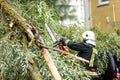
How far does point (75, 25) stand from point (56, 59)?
2.43 m

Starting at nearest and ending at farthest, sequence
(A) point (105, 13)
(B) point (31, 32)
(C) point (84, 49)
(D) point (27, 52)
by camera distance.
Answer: (D) point (27, 52) → (B) point (31, 32) → (C) point (84, 49) → (A) point (105, 13)

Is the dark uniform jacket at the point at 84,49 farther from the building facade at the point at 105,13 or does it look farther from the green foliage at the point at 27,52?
the building facade at the point at 105,13

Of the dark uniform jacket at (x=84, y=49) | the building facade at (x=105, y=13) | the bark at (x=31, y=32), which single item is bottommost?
the building facade at (x=105, y=13)

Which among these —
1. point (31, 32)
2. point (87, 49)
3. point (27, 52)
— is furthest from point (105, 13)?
point (27, 52)

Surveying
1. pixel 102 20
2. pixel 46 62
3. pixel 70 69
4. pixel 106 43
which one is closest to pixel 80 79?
pixel 70 69

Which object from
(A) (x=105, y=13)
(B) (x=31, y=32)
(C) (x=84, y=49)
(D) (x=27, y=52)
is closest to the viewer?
(D) (x=27, y=52)

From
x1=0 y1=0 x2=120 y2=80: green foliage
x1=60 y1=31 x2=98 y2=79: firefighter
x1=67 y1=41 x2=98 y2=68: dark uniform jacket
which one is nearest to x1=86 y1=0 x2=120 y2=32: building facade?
x1=60 y1=31 x2=98 y2=79: firefighter

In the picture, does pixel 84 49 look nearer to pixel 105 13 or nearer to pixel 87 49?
pixel 87 49

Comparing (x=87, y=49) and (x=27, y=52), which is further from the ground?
(x=27, y=52)

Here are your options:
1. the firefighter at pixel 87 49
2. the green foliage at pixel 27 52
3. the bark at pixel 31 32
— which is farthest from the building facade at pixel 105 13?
the bark at pixel 31 32

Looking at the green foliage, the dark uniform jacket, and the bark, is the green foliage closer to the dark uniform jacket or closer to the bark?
the bark

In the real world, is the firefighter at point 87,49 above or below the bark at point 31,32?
below

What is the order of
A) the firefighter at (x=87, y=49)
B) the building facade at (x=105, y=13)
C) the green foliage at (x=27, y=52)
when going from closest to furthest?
the green foliage at (x=27, y=52) < the firefighter at (x=87, y=49) < the building facade at (x=105, y=13)

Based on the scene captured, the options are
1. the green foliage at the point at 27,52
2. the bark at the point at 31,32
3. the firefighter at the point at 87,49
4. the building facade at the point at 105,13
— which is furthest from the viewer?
the building facade at the point at 105,13
